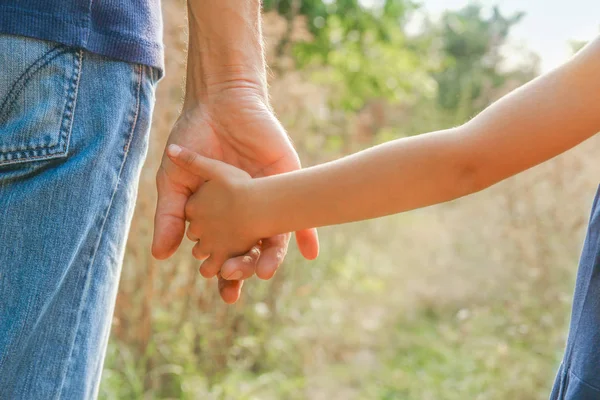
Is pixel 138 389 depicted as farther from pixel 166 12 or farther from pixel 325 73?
pixel 325 73

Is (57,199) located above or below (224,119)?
below

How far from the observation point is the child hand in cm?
140

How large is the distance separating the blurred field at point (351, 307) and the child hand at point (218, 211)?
1.28 metres

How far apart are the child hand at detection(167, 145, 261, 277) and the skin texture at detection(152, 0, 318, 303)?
27 mm

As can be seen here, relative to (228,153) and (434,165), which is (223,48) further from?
(434,165)

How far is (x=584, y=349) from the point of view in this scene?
1.11 meters

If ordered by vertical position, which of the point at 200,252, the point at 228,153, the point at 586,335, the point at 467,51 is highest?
the point at 467,51

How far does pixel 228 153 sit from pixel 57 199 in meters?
0.59

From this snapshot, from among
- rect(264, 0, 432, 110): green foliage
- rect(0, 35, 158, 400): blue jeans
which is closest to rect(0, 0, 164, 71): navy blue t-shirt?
rect(0, 35, 158, 400): blue jeans

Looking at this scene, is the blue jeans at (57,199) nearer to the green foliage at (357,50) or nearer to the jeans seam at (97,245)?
the jeans seam at (97,245)

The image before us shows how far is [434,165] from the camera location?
126cm

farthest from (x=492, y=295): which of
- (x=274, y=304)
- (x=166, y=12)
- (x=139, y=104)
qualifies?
(x=139, y=104)

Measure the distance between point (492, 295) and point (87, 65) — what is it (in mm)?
4297

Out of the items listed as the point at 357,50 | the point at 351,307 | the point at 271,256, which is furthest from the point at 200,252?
the point at 357,50
